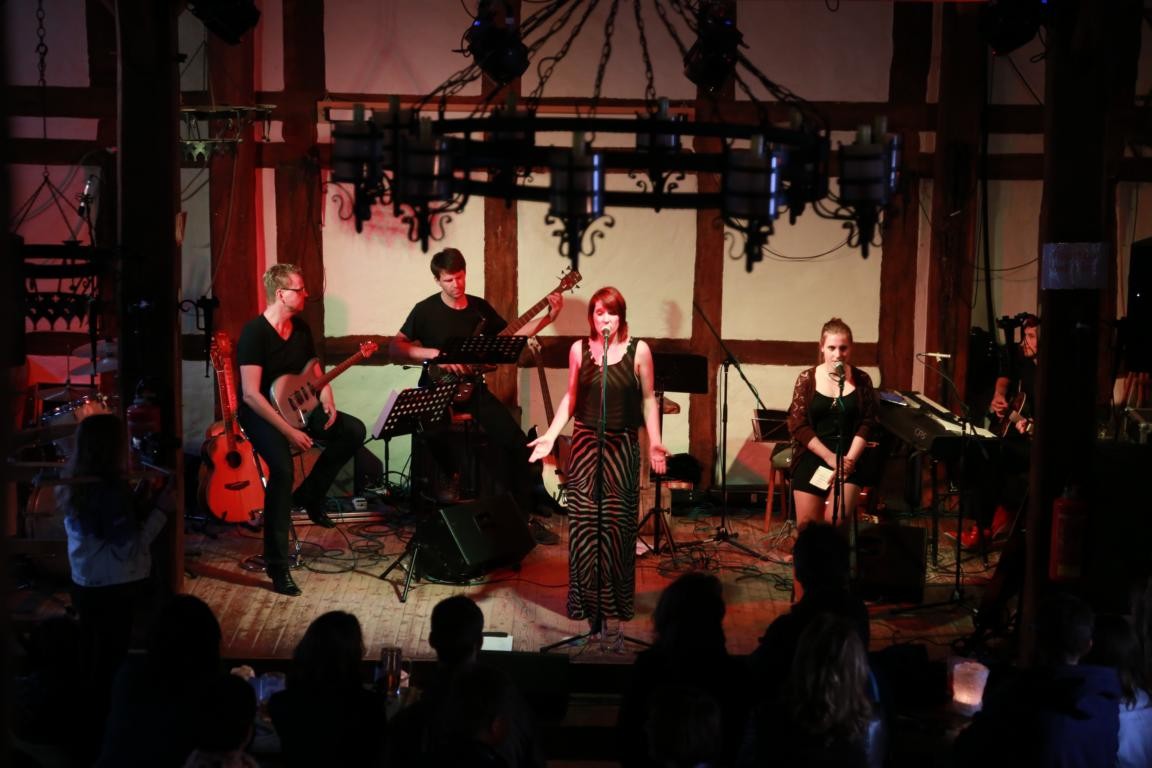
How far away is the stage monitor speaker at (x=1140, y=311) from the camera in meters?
7.11

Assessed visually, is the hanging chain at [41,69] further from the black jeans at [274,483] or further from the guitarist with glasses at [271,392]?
the black jeans at [274,483]

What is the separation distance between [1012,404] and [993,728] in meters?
5.65

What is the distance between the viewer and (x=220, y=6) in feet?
22.4

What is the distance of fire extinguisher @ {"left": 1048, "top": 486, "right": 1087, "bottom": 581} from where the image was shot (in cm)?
633

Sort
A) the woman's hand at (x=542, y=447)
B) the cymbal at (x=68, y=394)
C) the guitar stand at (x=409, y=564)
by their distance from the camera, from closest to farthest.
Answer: the woman's hand at (x=542, y=447)
the guitar stand at (x=409, y=564)
the cymbal at (x=68, y=394)

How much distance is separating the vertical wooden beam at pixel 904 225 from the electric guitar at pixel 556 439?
2.57 m

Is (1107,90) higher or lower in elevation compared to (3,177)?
higher

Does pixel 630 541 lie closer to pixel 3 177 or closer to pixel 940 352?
pixel 940 352

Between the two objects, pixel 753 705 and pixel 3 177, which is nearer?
pixel 3 177

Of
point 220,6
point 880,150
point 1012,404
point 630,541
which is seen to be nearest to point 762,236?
point 880,150

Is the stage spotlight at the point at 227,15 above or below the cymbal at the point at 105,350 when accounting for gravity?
above

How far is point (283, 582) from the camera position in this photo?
750cm

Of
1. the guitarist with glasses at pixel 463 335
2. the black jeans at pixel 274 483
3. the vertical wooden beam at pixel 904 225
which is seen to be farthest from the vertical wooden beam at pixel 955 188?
the black jeans at pixel 274 483

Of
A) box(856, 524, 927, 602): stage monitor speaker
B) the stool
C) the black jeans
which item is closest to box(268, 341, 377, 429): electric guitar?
the black jeans
